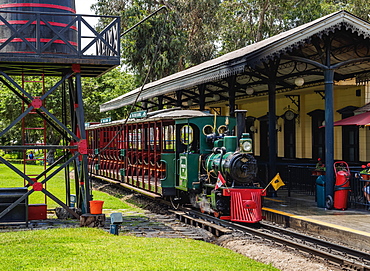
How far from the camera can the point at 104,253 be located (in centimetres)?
835

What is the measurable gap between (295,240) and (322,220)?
A: 1319 mm

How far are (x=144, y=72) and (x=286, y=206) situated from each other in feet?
76.9

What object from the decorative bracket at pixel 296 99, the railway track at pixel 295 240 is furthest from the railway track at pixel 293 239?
the decorative bracket at pixel 296 99

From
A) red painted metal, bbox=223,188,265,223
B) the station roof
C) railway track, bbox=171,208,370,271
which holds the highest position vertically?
the station roof

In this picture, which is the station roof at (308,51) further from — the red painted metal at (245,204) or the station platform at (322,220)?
the station platform at (322,220)

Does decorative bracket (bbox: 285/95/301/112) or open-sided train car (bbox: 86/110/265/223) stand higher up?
decorative bracket (bbox: 285/95/301/112)

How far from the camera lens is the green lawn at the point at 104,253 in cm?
756

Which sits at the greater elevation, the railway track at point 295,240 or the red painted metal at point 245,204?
the red painted metal at point 245,204

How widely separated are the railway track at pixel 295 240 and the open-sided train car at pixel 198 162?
312mm

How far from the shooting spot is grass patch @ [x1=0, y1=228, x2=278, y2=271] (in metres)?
7.55

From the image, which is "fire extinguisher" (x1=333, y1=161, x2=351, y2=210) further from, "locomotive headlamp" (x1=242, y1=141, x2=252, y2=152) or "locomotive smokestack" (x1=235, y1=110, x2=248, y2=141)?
"locomotive smokestack" (x1=235, y1=110, x2=248, y2=141)

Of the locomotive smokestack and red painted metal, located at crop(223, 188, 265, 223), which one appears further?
the locomotive smokestack

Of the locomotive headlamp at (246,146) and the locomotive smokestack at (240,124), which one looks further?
the locomotive smokestack at (240,124)

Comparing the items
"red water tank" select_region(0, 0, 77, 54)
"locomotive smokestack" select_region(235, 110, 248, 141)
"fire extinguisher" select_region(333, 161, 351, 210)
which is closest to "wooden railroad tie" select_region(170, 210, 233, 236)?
"locomotive smokestack" select_region(235, 110, 248, 141)
